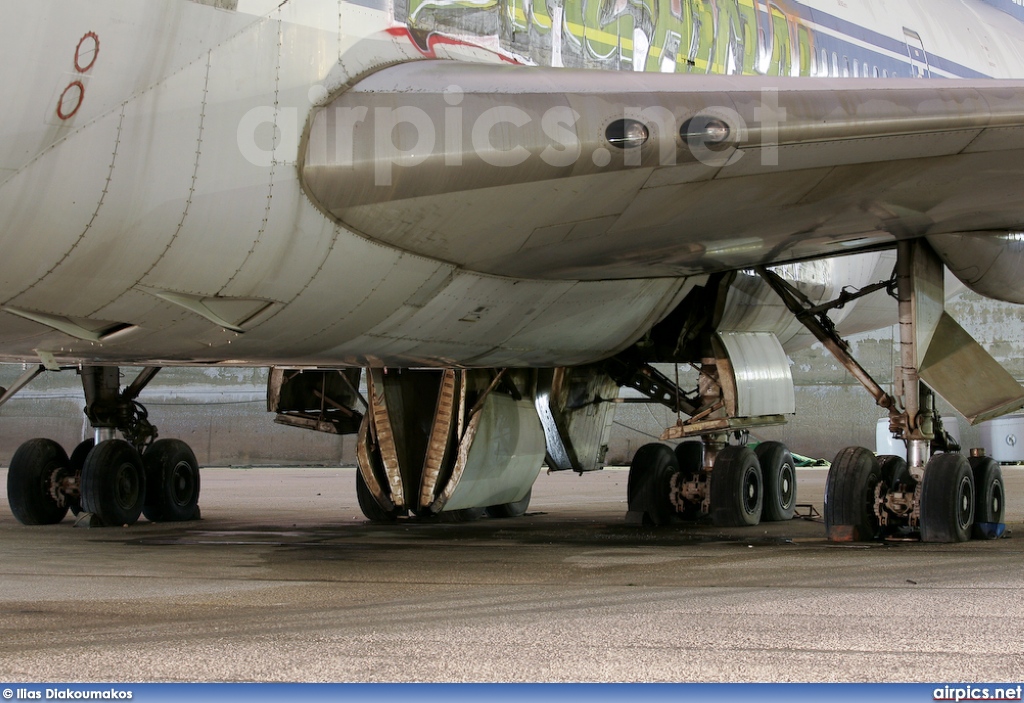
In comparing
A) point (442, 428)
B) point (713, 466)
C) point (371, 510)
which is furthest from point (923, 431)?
point (371, 510)

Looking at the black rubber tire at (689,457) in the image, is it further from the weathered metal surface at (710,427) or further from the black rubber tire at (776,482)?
the weathered metal surface at (710,427)

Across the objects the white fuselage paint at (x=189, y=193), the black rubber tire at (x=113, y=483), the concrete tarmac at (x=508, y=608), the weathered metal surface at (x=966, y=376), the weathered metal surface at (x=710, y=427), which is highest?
the white fuselage paint at (x=189, y=193)

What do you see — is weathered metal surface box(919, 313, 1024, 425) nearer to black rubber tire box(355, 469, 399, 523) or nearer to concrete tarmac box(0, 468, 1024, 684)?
concrete tarmac box(0, 468, 1024, 684)

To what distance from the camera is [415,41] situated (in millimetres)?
Answer: 6199

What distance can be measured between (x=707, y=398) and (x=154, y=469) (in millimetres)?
5232

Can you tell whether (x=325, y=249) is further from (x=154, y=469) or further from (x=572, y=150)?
(x=154, y=469)

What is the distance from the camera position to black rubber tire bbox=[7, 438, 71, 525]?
11156 mm

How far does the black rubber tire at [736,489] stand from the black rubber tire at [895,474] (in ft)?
6.02

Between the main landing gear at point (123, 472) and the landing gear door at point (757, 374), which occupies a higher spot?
the landing gear door at point (757, 374)

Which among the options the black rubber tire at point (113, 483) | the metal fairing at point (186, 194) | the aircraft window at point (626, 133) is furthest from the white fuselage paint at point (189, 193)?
the black rubber tire at point (113, 483)

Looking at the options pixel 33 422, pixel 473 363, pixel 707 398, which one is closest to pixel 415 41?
pixel 473 363

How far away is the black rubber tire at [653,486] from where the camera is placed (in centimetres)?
1104

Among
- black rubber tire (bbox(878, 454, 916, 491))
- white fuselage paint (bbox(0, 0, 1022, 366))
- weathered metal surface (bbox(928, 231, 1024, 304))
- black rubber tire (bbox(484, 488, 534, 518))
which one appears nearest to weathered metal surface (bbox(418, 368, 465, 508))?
white fuselage paint (bbox(0, 0, 1022, 366))

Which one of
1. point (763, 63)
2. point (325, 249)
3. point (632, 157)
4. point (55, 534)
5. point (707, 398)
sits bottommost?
point (55, 534)
